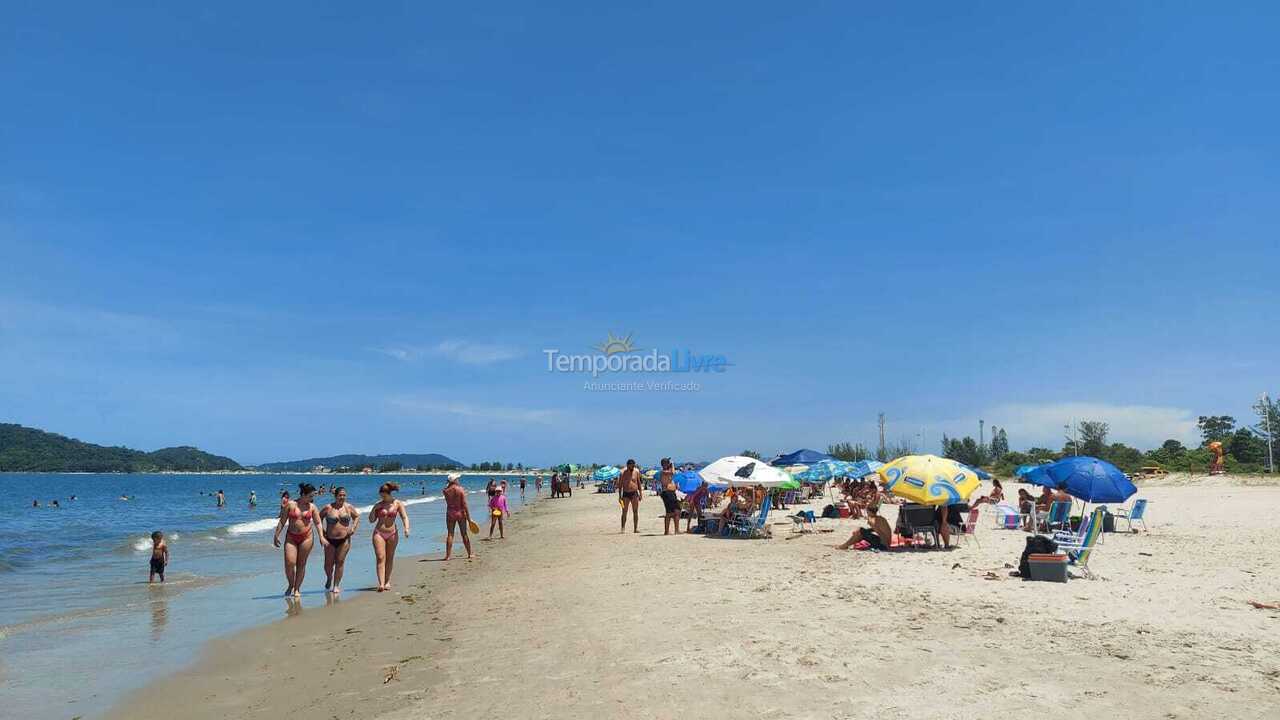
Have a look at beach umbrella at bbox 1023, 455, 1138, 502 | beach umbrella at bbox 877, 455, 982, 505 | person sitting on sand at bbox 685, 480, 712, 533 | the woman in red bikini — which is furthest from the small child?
beach umbrella at bbox 1023, 455, 1138, 502

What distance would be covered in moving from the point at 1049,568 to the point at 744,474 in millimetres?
7156

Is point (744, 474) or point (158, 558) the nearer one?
point (158, 558)

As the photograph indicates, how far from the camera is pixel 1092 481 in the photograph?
14.4 m

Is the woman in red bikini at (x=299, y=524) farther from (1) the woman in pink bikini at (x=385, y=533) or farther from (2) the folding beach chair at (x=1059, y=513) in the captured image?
(2) the folding beach chair at (x=1059, y=513)

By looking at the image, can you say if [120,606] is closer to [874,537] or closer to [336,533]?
[336,533]

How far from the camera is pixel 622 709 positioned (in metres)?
4.93

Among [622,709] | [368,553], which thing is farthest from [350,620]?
[368,553]

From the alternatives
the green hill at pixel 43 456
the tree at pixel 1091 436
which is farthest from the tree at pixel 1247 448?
the green hill at pixel 43 456

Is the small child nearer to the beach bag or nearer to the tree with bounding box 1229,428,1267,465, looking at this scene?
the beach bag

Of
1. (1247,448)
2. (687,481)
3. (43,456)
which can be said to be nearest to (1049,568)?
(687,481)

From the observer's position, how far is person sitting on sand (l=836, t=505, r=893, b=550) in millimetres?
13320

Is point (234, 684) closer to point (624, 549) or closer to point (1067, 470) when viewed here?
point (624, 549)

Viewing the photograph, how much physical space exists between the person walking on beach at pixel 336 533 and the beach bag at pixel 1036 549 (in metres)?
8.66

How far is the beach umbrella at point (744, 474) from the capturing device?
51.9ft
